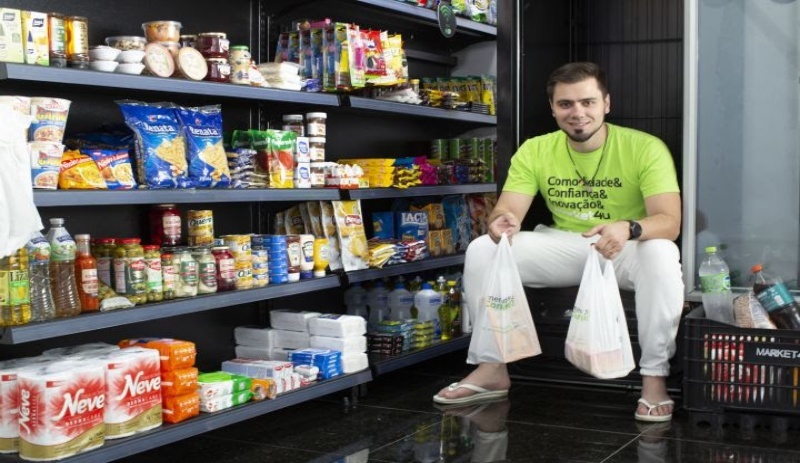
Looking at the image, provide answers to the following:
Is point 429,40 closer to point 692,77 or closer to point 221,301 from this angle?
point 692,77

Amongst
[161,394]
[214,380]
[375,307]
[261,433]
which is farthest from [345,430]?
[375,307]

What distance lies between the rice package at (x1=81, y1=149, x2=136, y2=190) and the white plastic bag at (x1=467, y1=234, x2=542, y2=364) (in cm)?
149

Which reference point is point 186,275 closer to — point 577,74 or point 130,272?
point 130,272

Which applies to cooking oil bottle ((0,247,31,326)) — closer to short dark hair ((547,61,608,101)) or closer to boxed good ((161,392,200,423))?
boxed good ((161,392,200,423))

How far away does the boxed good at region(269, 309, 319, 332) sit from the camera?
421cm

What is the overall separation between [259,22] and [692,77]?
1.94m

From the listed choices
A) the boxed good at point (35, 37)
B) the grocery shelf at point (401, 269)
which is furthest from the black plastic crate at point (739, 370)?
the boxed good at point (35, 37)

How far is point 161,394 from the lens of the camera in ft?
10.7

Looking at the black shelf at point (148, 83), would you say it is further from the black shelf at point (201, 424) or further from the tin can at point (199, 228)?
the black shelf at point (201, 424)

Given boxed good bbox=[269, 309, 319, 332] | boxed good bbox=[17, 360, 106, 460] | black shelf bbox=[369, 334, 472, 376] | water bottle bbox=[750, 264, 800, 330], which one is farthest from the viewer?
black shelf bbox=[369, 334, 472, 376]

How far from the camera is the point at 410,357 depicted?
15.0 ft

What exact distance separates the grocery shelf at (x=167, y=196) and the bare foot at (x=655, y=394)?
1.52 meters

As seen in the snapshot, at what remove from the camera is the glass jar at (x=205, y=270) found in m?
3.57

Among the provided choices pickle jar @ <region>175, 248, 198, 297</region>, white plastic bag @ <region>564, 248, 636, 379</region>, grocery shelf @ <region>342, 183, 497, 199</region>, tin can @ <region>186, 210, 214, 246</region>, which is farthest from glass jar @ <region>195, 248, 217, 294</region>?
white plastic bag @ <region>564, 248, 636, 379</region>
